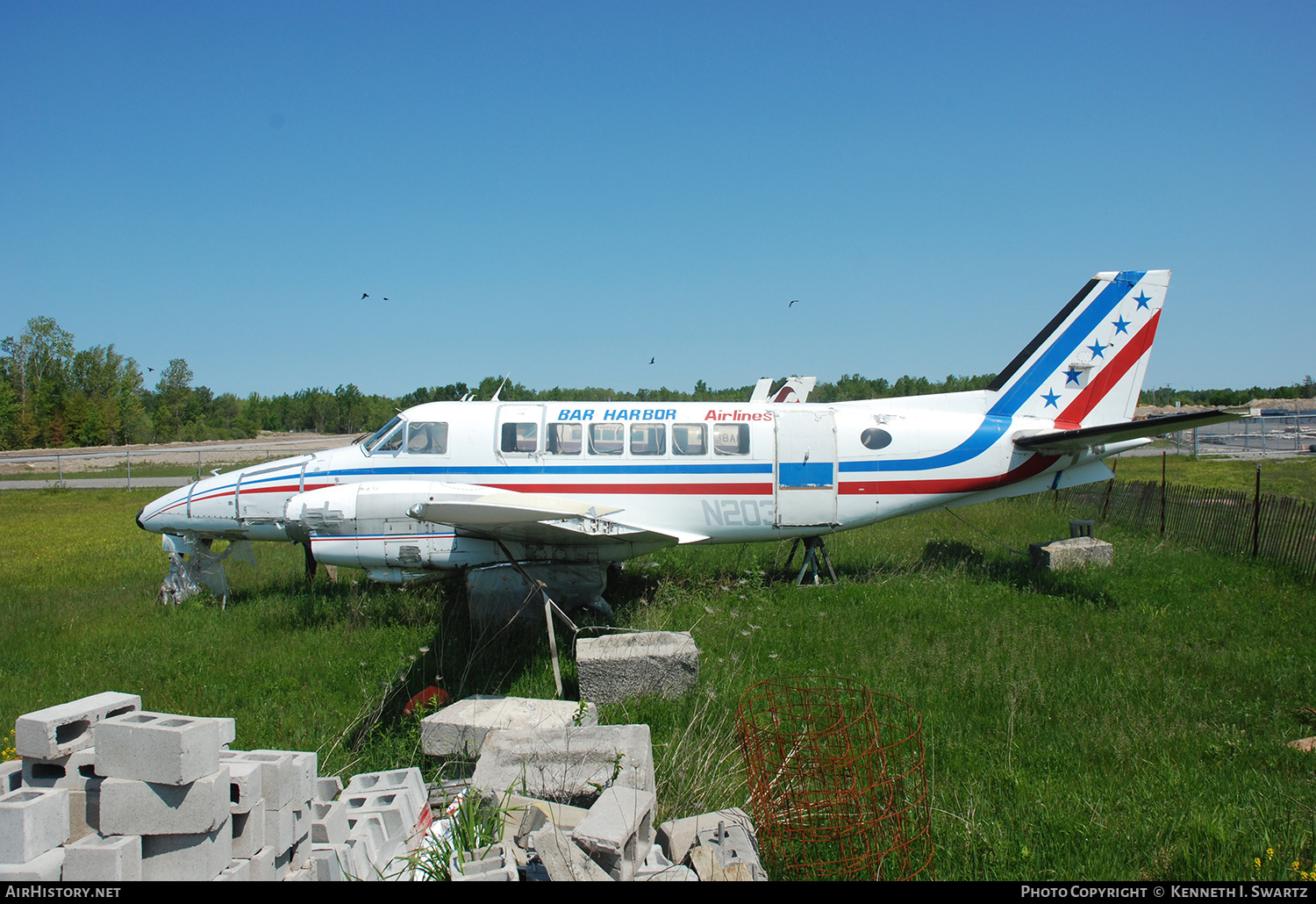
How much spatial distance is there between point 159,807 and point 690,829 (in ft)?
10.5

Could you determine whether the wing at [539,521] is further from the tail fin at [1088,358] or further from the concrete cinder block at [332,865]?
the tail fin at [1088,358]

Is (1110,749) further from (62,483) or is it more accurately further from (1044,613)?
(62,483)

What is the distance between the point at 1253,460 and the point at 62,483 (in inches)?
2325

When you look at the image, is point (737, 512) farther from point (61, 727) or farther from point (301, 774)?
point (61, 727)

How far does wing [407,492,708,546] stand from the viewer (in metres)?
7.87

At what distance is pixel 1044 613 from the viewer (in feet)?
32.7

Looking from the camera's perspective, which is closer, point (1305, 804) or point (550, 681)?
point (1305, 804)

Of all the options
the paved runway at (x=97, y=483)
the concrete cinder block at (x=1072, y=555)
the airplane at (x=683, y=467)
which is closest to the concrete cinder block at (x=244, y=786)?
the airplane at (x=683, y=467)

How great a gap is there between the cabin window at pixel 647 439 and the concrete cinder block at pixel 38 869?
25.2 ft

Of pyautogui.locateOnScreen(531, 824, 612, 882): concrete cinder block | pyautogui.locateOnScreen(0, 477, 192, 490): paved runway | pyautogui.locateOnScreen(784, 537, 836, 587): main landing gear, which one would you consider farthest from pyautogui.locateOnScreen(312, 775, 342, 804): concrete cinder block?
pyautogui.locateOnScreen(0, 477, 192, 490): paved runway

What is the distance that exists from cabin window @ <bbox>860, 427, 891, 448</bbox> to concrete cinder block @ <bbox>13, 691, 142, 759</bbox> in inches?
380

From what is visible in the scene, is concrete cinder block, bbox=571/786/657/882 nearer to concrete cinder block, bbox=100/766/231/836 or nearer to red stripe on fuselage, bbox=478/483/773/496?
concrete cinder block, bbox=100/766/231/836

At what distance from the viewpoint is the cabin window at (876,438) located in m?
11.0
